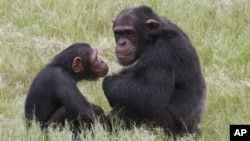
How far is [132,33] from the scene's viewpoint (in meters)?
7.42

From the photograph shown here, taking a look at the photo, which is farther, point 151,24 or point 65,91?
point 151,24

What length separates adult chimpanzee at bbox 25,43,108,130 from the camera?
699 cm

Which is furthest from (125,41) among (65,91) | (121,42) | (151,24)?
(65,91)

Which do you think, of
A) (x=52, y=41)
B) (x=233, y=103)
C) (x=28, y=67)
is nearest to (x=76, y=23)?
(x=52, y=41)

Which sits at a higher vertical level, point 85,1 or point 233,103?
point 85,1

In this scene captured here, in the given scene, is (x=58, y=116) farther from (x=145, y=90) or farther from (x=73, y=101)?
(x=145, y=90)

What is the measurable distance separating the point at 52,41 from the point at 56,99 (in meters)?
2.50

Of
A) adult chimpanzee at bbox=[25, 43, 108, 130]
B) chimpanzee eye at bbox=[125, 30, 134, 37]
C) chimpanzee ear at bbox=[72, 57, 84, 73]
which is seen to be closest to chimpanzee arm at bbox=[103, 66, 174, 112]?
adult chimpanzee at bbox=[25, 43, 108, 130]

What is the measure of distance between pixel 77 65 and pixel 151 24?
82cm

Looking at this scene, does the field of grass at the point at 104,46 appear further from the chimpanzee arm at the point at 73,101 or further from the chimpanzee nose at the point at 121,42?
the chimpanzee nose at the point at 121,42

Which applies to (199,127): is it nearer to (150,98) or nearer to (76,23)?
(150,98)

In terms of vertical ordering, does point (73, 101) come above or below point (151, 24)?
below

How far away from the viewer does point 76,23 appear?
10094mm

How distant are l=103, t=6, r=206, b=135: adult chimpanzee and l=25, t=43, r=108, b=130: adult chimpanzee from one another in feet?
0.83
